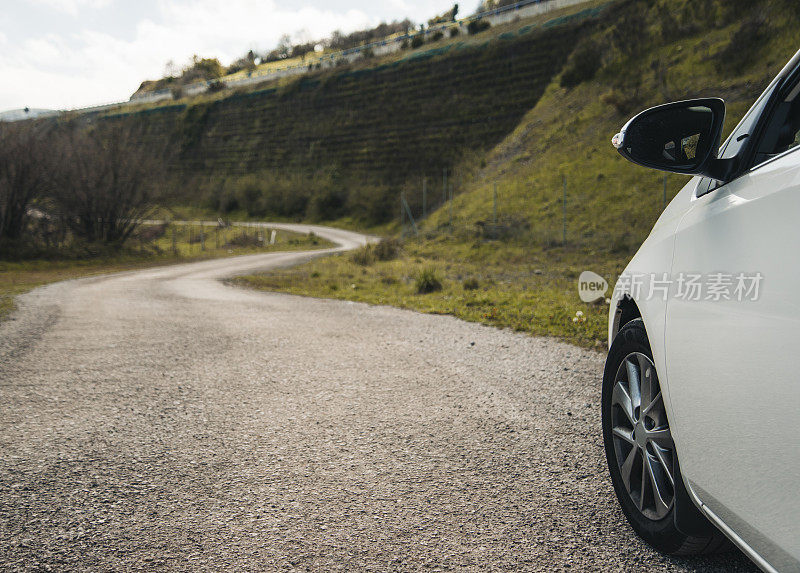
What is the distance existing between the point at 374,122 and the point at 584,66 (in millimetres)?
25852

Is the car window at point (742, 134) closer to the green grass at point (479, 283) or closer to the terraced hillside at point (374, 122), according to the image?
the green grass at point (479, 283)

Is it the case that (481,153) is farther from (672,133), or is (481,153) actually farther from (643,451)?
(643,451)

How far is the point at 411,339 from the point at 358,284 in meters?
8.53

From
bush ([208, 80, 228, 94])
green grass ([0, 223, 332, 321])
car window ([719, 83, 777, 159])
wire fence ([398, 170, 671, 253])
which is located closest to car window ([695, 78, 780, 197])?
car window ([719, 83, 777, 159])

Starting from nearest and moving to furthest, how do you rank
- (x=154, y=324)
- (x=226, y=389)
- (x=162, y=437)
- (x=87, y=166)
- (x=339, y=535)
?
(x=339, y=535) → (x=162, y=437) → (x=226, y=389) → (x=154, y=324) → (x=87, y=166)

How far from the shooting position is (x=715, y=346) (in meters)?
1.77

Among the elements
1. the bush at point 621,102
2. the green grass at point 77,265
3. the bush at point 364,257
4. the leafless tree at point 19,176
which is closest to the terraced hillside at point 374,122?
the bush at point 621,102

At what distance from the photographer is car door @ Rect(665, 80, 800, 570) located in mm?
1447

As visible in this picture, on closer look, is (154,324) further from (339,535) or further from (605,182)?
(605,182)

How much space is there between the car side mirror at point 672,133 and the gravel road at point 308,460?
5.07ft

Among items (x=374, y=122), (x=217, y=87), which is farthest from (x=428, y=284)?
(x=217, y=87)

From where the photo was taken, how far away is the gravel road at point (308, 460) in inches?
95.1

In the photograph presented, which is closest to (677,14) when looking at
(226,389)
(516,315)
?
(516,315)

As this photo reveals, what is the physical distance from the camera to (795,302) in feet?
4.64
